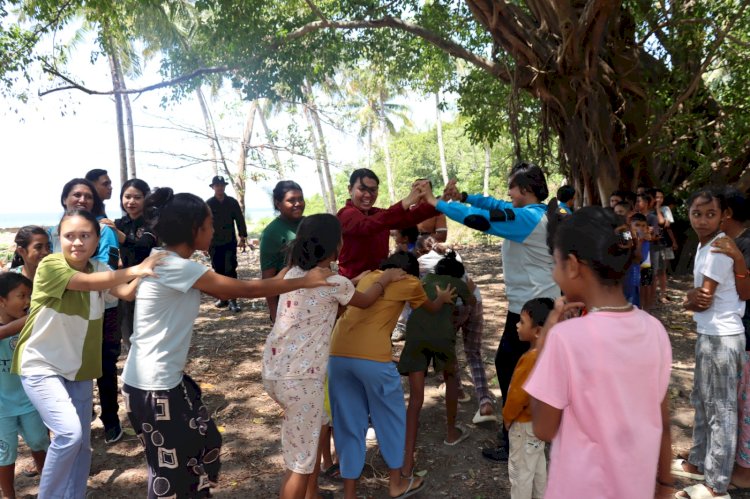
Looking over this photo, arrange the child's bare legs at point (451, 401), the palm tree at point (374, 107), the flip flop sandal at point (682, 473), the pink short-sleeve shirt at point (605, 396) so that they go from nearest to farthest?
the pink short-sleeve shirt at point (605, 396) < the flip flop sandal at point (682, 473) < the child's bare legs at point (451, 401) < the palm tree at point (374, 107)

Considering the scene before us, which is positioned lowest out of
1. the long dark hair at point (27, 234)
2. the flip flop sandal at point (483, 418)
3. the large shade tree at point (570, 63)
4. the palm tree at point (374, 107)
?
the flip flop sandal at point (483, 418)

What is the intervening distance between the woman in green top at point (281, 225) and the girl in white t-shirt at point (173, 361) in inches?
63.6

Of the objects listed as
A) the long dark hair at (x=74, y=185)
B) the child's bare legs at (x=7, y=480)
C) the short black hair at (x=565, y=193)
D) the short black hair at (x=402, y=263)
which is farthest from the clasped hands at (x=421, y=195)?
the short black hair at (x=565, y=193)

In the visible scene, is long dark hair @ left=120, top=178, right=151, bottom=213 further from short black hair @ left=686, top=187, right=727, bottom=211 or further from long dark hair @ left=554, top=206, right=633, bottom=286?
short black hair @ left=686, top=187, right=727, bottom=211

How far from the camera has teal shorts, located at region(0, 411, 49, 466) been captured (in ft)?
9.72

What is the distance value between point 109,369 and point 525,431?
2.96 metres

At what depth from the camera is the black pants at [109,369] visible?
3938mm

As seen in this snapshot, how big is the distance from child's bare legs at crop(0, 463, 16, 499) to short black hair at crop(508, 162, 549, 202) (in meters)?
3.37

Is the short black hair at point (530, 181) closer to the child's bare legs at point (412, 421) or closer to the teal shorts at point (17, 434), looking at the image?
the child's bare legs at point (412, 421)

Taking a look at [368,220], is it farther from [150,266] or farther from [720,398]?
[720,398]

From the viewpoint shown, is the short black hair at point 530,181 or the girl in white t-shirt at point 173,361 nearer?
the girl in white t-shirt at point 173,361

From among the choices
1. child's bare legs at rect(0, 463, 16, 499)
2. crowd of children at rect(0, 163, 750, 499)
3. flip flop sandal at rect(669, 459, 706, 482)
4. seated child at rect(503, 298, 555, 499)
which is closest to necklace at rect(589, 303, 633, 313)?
crowd of children at rect(0, 163, 750, 499)

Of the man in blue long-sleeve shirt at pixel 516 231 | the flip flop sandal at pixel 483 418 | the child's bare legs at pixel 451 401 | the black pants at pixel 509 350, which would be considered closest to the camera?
the man in blue long-sleeve shirt at pixel 516 231

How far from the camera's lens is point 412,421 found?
3406mm
